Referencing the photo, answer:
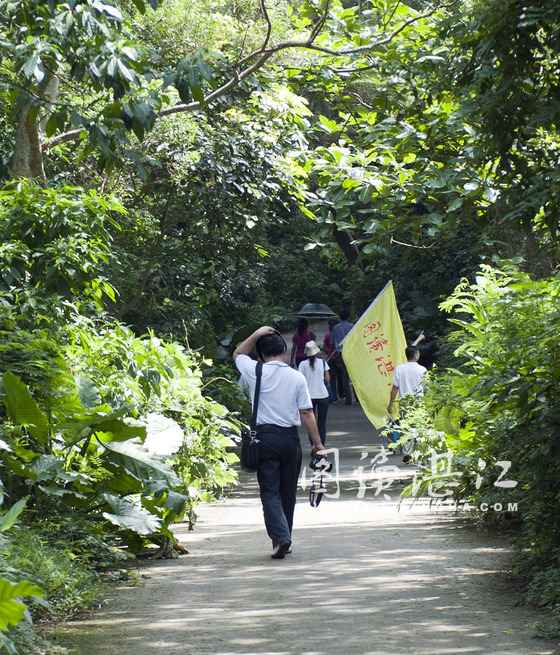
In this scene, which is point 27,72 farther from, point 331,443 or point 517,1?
point 331,443

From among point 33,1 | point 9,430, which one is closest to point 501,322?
point 9,430

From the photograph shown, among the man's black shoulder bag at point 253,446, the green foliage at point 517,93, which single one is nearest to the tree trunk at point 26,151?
the man's black shoulder bag at point 253,446

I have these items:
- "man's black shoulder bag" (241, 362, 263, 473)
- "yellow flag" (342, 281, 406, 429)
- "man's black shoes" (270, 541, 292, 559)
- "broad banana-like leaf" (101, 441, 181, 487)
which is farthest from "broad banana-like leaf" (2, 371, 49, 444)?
"yellow flag" (342, 281, 406, 429)

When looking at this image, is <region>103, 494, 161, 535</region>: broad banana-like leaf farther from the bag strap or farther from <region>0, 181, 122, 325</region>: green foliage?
<region>0, 181, 122, 325</region>: green foliage

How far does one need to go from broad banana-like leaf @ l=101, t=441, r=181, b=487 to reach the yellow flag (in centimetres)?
839

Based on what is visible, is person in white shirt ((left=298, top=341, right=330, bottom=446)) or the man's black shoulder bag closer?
the man's black shoulder bag

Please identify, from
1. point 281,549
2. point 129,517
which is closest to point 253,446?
point 281,549

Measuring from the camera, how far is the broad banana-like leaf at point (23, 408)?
5734 mm

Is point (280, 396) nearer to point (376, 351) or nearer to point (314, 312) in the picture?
point (376, 351)

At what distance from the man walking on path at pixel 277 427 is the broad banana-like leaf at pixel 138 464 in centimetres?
118

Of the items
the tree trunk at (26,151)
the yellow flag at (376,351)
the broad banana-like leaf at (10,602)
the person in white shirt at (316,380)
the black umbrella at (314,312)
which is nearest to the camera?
the broad banana-like leaf at (10,602)

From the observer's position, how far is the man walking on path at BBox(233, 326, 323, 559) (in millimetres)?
7199

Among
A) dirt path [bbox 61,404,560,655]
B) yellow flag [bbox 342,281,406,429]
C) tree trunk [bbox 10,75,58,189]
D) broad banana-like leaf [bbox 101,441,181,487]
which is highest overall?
tree trunk [bbox 10,75,58,189]

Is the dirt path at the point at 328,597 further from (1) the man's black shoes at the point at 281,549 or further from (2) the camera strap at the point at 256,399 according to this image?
(2) the camera strap at the point at 256,399
